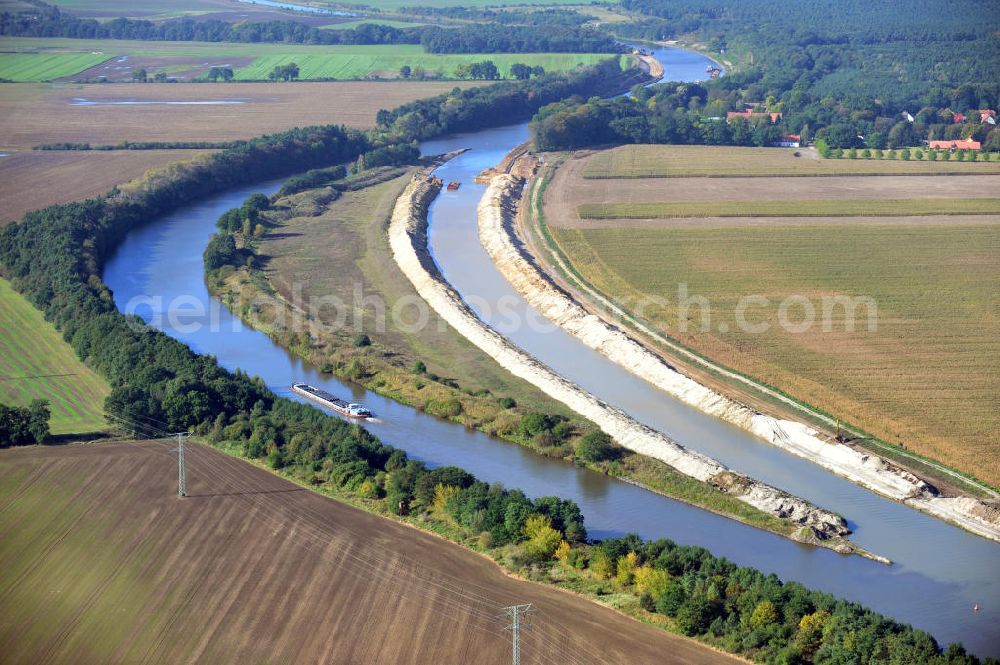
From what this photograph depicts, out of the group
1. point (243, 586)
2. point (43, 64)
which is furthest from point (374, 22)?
point (243, 586)

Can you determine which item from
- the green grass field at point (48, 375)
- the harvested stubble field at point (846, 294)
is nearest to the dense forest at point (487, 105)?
the harvested stubble field at point (846, 294)

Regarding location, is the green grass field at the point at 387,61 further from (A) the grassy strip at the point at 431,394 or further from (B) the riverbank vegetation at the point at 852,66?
(A) the grassy strip at the point at 431,394

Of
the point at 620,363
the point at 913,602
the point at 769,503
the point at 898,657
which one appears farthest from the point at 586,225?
the point at 898,657

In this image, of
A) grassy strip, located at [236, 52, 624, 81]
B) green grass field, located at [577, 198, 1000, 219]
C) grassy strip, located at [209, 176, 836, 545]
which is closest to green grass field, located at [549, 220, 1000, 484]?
green grass field, located at [577, 198, 1000, 219]

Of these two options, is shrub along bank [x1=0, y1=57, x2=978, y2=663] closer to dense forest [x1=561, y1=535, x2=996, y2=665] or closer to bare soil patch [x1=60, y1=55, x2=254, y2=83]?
dense forest [x1=561, y1=535, x2=996, y2=665]

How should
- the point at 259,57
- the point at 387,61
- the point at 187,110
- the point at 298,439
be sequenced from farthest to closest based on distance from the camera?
the point at 387,61 → the point at 259,57 → the point at 187,110 → the point at 298,439

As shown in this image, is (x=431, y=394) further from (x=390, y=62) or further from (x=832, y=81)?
(x=390, y=62)

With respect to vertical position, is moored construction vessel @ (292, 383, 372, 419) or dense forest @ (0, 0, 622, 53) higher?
moored construction vessel @ (292, 383, 372, 419)
